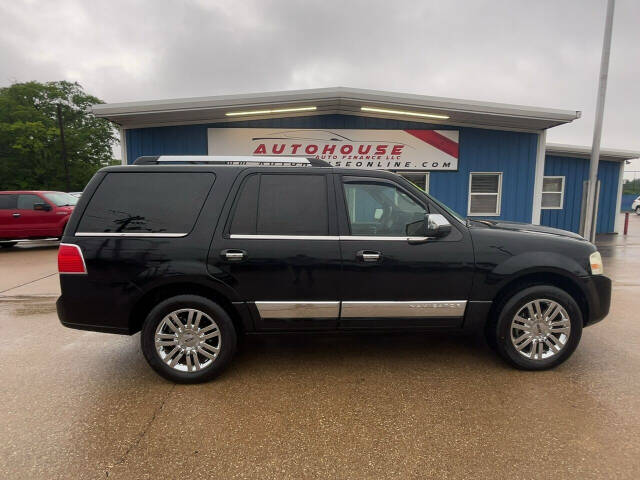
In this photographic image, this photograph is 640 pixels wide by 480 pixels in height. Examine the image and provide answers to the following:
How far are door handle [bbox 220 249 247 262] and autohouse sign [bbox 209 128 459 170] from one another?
6.42 m

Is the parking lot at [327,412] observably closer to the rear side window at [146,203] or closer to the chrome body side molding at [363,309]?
the chrome body side molding at [363,309]

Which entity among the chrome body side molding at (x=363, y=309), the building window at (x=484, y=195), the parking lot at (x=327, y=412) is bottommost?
the parking lot at (x=327, y=412)

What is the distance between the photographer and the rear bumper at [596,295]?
11.0 feet

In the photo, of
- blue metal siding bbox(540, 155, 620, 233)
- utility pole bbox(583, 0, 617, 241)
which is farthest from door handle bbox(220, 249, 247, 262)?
blue metal siding bbox(540, 155, 620, 233)

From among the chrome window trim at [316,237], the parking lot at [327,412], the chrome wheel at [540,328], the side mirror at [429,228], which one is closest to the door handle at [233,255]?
the chrome window trim at [316,237]

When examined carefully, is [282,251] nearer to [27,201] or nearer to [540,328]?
[540,328]

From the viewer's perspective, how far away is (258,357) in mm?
3707

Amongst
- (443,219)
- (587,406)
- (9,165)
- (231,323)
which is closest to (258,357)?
(231,323)

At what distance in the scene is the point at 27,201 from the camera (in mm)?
11234

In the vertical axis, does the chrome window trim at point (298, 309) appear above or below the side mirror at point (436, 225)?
below

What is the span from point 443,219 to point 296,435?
206cm

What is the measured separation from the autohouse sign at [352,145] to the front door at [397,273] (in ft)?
20.1

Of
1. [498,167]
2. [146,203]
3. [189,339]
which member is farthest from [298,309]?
[498,167]

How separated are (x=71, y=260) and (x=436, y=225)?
311cm
